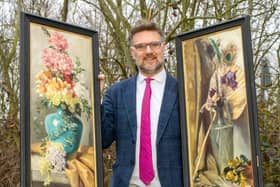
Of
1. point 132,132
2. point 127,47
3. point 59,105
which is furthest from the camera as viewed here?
point 127,47

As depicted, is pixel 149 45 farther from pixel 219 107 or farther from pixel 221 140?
pixel 221 140

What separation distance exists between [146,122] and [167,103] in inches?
6.1

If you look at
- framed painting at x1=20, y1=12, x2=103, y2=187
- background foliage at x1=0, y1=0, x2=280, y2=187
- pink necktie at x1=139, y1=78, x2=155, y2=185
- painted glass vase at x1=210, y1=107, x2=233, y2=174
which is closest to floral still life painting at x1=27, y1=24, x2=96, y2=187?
framed painting at x1=20, y1=12, x2=103, y2=187

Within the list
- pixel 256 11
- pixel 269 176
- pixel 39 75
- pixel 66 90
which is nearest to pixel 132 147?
pixel 66 90

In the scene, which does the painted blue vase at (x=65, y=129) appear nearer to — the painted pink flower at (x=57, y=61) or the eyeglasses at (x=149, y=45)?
the painted pink flower at (x=57, y=61)

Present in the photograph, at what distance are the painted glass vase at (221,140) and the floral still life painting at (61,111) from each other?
0.61 m

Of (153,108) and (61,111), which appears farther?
(153,108)

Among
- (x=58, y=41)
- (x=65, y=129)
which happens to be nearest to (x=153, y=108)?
(x=65, y=129)

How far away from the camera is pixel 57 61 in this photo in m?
2.31

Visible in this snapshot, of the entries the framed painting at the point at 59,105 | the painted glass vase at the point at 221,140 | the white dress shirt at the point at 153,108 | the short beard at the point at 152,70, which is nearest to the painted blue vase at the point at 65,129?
the framed painting at the point at 59,105

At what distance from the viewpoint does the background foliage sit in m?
5.32

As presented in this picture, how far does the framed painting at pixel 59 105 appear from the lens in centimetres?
213

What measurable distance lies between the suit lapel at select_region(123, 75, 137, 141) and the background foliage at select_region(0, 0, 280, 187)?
8.24 feet

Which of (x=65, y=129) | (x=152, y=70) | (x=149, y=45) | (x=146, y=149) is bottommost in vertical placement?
(x=146, y=149)
